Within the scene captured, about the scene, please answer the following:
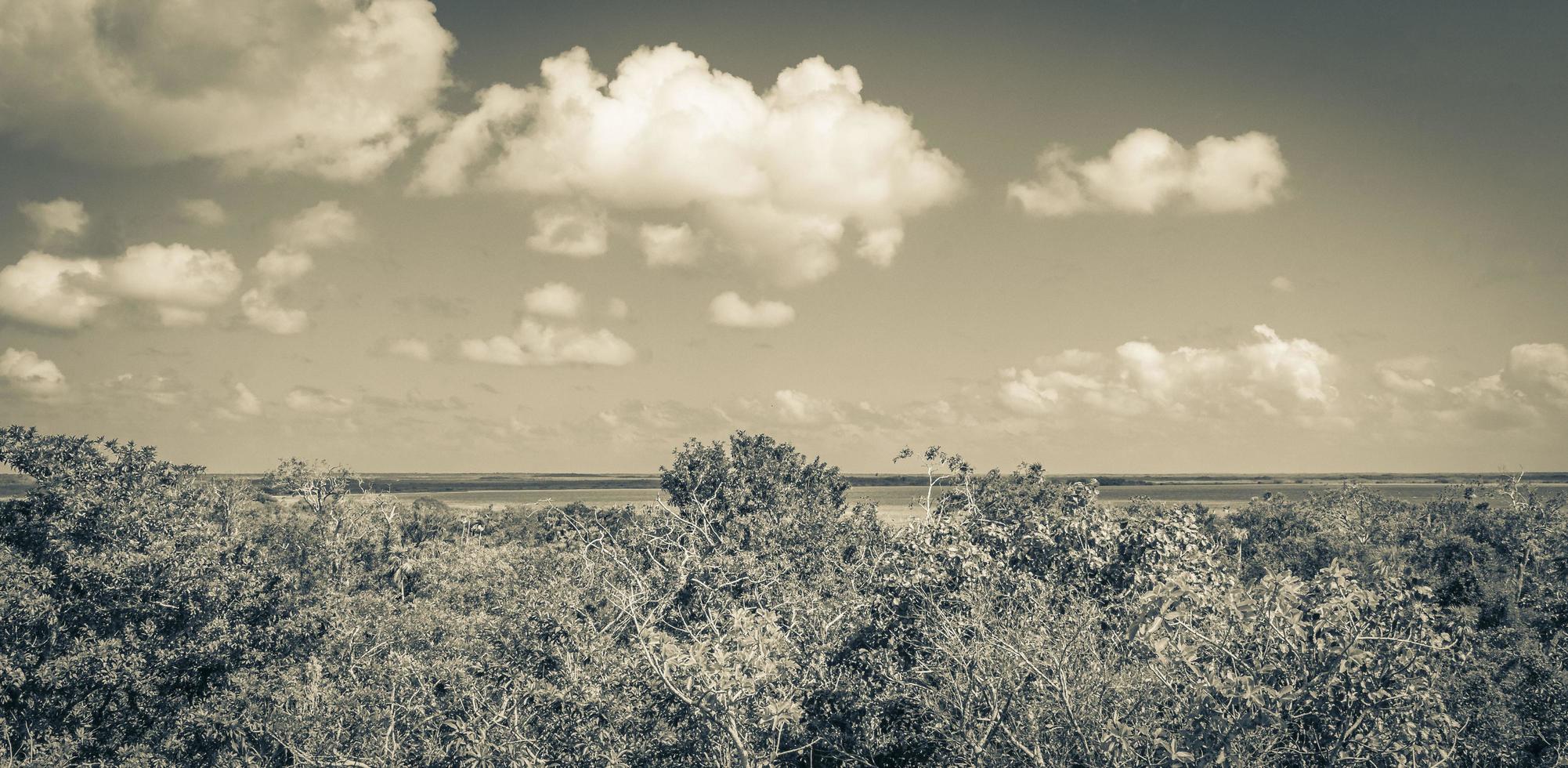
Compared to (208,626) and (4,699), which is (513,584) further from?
(4,699)

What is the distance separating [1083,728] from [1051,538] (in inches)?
261

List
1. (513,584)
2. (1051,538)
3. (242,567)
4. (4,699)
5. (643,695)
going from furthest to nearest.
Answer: (513,584)
(242,567)
(4,699)
(1051,538)
(643,695)

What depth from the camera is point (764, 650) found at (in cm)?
1527

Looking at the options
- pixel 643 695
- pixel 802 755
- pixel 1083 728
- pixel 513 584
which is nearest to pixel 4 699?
pixel 513 584

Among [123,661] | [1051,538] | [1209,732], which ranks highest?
[1051,538]

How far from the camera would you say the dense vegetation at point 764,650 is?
472 inches

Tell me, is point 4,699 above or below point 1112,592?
below

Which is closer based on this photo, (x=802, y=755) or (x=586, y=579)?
(x=802, y=755)

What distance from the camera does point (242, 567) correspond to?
78.5 feet

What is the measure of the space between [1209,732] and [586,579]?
21357mm

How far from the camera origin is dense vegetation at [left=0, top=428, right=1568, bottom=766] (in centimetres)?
1198

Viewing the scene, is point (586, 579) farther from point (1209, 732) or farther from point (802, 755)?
point (1209, 732)

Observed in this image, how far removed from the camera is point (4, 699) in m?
21.4

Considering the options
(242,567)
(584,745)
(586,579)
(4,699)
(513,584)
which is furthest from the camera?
(513,584)
